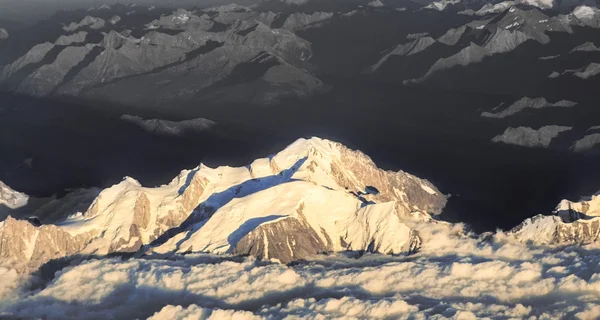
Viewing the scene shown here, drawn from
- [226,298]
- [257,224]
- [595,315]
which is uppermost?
[257,224]

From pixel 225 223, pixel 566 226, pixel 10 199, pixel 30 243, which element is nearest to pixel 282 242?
pixel 225 223

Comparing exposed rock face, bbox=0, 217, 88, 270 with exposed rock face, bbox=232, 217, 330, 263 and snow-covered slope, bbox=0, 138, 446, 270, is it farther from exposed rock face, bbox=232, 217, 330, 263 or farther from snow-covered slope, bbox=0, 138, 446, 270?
exposed rock face, bbox=232, 217, 330, 263

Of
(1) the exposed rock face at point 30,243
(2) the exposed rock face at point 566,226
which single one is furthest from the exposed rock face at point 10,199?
(2) the exposed rock face at point 566,226

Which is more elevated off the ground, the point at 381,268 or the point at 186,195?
the point at 186,195

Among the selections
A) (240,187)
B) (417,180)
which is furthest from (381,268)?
(417,180)

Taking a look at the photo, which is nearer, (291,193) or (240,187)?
(291,193)

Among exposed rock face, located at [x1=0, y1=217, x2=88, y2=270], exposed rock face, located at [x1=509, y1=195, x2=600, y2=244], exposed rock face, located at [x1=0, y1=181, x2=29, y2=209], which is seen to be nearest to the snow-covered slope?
exposed rock face, located at [x1=0, y1=217, x2=88, y2=270]

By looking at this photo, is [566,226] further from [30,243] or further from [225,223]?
[30,243]

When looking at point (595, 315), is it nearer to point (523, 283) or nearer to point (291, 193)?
point (523, 283)
